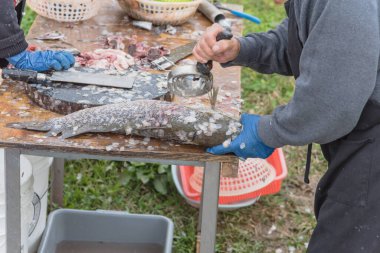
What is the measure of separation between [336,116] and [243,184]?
1.92 metres

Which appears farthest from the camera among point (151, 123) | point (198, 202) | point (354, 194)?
point (198, 202)

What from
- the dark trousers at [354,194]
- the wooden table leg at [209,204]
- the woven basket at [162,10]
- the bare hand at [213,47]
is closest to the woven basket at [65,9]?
the woven basket at [162,10]

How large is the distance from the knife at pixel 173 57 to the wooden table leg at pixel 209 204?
0.68 metres

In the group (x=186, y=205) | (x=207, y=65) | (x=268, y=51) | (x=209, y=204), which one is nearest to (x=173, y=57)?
(x=207, y=65)

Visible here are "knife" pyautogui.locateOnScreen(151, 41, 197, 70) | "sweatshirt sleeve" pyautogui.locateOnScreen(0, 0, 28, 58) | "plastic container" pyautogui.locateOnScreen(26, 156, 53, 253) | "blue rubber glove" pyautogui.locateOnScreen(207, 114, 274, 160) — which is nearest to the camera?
"blue rubber glove" pyautogui.locateOnScreen(207, 114, 274, 160)

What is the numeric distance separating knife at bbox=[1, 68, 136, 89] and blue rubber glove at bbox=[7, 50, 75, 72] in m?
0.05

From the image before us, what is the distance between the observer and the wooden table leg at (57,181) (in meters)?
3.64

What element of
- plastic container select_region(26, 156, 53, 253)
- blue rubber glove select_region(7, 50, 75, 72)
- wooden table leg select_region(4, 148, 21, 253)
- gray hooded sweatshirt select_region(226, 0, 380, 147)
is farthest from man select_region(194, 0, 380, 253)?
plastic container select_region(26, 156, 53, 253)

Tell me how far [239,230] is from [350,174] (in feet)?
5.83

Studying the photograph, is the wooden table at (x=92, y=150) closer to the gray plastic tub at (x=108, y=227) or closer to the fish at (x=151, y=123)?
the fish at (x=151, y=123)

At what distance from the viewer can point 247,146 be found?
2.22 m

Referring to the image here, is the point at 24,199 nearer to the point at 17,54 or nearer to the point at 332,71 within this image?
the point at 17,54

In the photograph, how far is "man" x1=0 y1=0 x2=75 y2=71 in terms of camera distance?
2.62 metres

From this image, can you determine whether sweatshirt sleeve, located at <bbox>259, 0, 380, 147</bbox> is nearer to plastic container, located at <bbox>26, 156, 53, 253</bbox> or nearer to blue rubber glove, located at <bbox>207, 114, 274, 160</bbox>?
blue rubber glove, located at <bbox>207, 114, 274, 160</bbox>
